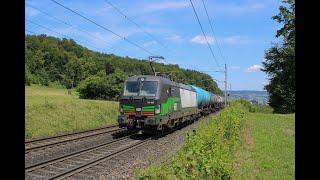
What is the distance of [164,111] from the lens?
23.2 m

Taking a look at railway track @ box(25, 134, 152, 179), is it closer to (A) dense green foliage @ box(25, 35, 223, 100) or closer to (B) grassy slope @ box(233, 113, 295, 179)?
(B) grassy slope @ box(233, 113, 295, 179)

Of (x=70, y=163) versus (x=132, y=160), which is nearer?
(x=70, y=163)

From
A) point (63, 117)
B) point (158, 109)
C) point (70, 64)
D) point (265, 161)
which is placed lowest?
point (265, 161)

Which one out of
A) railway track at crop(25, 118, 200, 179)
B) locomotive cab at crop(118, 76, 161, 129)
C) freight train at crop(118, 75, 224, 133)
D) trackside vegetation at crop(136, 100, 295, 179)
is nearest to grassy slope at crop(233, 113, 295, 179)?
trackside vegetation at crop(136, 100, 295, 179)

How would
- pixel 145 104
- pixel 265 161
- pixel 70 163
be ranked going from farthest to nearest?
pixel 145 104, pixel 70 163, pixel 265 161

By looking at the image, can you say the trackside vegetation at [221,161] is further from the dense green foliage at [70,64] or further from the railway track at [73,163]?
the dense green foliage at [70,64]

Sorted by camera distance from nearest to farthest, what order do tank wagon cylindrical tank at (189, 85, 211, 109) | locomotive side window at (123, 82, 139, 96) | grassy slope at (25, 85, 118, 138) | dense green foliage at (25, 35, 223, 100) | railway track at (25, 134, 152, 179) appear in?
railway track at (25, 134, 152, 179) < locomotive side window at (123, 82, 139, 96) < grassy slope at (25, 85, 118, 138) < tank wagon cylindrical tank at (189, 85, 211, 109) < dense green foliage at (25, 35, 223, 100)

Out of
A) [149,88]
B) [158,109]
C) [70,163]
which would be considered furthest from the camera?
[149,88]

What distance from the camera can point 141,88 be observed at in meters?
23.0

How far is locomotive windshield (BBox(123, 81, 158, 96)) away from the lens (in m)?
22.7

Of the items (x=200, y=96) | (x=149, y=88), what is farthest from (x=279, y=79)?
(x=149, y=88)

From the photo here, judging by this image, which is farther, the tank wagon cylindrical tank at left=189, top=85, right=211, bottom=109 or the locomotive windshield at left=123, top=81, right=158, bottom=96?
the tank wagon cylindrical tank at left=189, top=85, right=211, bottom=109

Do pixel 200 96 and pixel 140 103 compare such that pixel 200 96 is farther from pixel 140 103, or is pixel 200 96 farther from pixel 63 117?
pixel 140 103

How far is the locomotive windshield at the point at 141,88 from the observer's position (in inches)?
893
